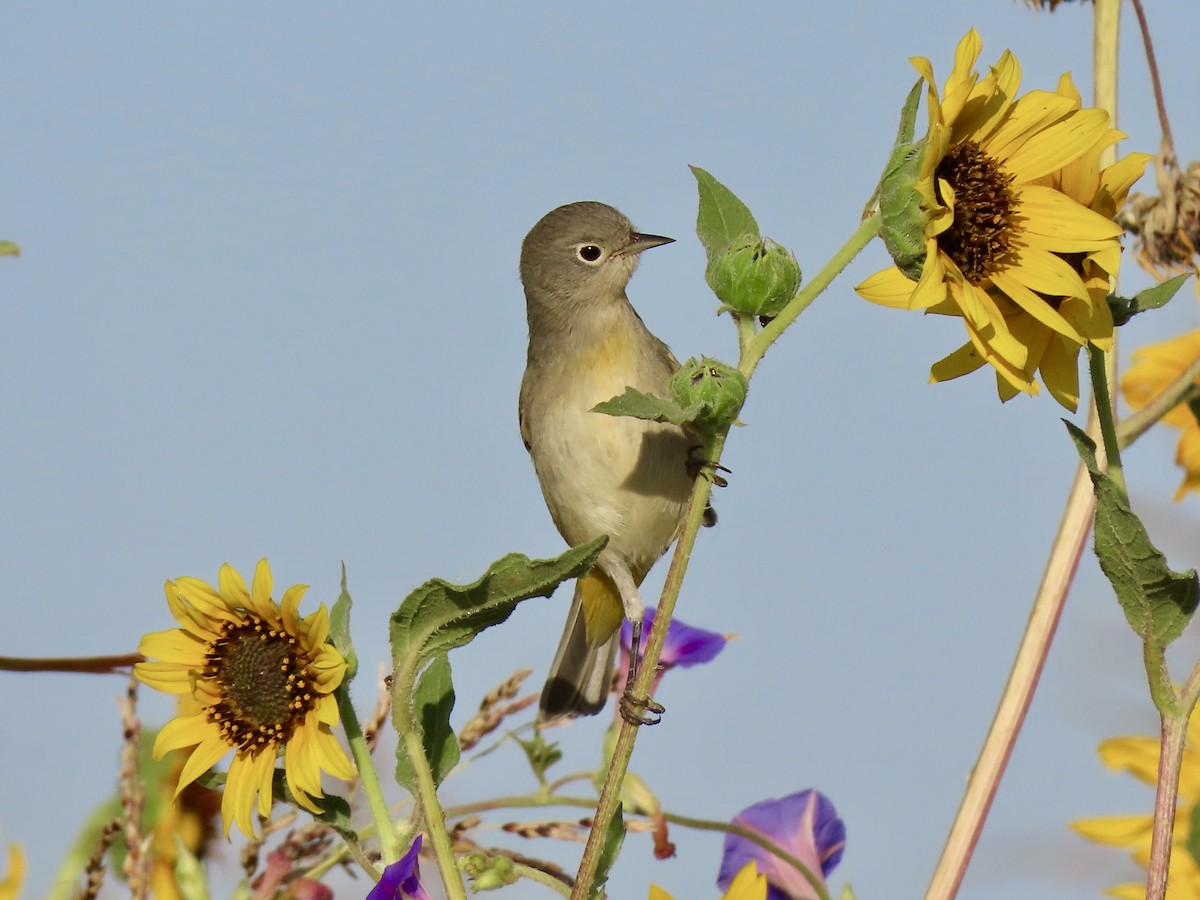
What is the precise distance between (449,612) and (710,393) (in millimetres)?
411

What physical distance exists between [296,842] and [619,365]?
2.11 metres

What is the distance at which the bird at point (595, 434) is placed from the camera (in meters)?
3.56

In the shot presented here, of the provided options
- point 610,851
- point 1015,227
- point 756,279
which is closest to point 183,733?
point 610,851

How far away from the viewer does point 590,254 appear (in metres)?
4.34

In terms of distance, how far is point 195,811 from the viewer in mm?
2357

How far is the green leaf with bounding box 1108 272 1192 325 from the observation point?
178 centimetres

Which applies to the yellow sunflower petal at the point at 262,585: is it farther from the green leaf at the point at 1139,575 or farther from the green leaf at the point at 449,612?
the green leaf at the point at 1139,575

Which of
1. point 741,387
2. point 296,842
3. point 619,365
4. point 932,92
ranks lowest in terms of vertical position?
point 296,842

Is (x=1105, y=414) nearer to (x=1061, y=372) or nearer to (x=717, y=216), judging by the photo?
(x=1061, y=372)

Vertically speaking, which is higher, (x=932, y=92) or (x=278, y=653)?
(x=932, y=92)

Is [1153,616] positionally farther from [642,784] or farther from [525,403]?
[525,403]

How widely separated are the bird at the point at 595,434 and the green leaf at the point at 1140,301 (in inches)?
59.7

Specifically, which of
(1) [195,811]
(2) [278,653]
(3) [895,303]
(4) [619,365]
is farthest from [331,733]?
(4) [619,365]

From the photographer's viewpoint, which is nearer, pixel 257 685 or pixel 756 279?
pixel 756 279
